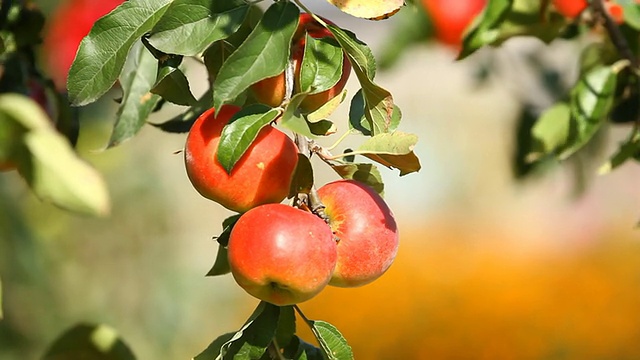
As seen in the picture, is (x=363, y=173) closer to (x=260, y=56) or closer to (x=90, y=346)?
(x=260, y=56)

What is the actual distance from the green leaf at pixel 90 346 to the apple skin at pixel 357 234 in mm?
371

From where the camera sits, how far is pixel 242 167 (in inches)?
24.0

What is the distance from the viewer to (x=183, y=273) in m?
2.34

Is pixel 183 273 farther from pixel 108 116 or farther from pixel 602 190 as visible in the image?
pixel 602 190

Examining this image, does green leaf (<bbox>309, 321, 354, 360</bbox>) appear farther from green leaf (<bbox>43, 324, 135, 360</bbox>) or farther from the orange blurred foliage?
the orange blurred foliage

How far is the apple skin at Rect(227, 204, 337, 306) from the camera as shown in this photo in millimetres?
589

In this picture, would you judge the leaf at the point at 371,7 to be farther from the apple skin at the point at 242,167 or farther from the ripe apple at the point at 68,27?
the ripe apple at the point at 68,27

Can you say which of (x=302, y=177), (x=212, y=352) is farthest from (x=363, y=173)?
(x=212, y=352)

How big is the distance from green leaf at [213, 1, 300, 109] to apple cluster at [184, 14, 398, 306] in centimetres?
4

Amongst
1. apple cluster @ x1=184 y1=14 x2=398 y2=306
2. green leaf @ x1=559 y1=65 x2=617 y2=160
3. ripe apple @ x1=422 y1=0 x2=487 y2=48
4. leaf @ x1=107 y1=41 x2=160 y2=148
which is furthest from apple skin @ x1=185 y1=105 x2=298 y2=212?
ripe apple @ x1=422 y1=0 x2=487 y2=48

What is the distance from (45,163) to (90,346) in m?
0.43

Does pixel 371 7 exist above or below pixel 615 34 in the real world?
above

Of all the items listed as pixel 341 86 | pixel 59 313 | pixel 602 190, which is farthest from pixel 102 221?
pixel 602 190

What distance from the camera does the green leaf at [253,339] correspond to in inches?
26.0
